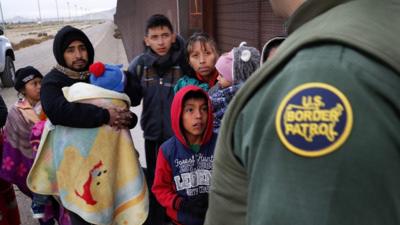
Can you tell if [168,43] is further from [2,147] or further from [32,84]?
[2,147]

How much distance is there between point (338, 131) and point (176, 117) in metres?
1.74

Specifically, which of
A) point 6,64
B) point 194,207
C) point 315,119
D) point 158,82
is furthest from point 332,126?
point 6,64

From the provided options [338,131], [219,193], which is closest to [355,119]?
[338,131]

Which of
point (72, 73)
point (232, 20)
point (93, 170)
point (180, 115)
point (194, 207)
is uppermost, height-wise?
point (232, 20)

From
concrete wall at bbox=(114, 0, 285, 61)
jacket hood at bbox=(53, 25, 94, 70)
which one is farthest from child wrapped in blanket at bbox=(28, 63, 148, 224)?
concrete wall at bbox=(114, 0, 285, 61)

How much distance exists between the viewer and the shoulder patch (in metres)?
0.57

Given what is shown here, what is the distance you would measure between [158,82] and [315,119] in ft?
7.94

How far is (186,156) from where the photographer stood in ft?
7.53

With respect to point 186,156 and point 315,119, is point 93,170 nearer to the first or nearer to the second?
point 186,156

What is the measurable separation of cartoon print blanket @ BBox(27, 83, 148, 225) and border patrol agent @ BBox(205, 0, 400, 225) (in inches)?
74.1

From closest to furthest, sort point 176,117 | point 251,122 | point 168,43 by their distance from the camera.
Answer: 1. point 251,122
2. point 176,117
3. point 168,43

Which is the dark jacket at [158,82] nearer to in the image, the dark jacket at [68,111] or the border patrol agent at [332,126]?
the dark jacket at [68,111]

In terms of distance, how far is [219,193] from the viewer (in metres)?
0.84

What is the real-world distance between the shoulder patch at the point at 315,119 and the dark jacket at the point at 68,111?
1.92 metres
